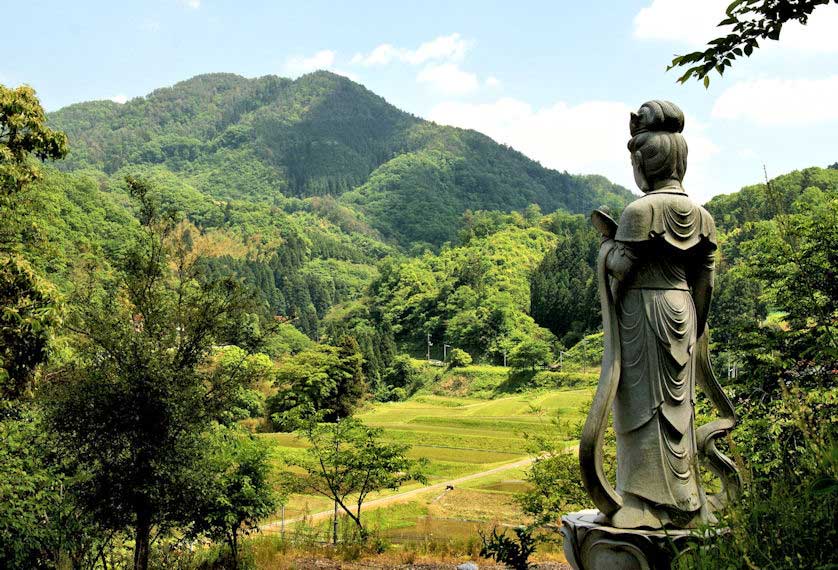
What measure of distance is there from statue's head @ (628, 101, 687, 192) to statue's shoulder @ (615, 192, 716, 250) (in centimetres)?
22

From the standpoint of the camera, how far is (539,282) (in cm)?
10188

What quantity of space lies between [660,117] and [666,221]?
0.92 metres

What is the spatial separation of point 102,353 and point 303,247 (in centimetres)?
16623

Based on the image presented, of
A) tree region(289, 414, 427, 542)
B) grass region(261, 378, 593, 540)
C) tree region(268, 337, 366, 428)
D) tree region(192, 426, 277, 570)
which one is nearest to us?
tree region(192, 426, 277, 570)

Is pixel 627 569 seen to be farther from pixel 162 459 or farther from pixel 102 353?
pixel 102 353

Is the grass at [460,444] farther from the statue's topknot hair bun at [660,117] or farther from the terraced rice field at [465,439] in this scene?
the statue's topknot hair bun at [660,117]

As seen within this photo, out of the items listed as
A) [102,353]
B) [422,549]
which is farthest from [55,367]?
[422,549]

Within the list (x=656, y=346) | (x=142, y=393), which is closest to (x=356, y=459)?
(x=142, y=393)

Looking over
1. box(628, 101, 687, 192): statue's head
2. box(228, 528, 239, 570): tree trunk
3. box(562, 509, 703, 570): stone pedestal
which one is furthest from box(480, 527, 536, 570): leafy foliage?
box(628, 101, 687, 192): statue's head

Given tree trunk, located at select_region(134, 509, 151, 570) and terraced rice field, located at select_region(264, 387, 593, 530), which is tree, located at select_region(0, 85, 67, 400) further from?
terraced rice field, located at select_region(264, 387, 593, 530)

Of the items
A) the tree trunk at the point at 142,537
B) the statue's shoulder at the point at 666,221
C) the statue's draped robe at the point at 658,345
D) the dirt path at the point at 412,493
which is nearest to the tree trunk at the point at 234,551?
the tree trunk at the point at 142,537

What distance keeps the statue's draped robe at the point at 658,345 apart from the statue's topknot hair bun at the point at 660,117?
1.87 ft

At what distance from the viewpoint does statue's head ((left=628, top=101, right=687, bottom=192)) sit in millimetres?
6340

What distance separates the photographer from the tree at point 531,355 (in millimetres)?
73312
